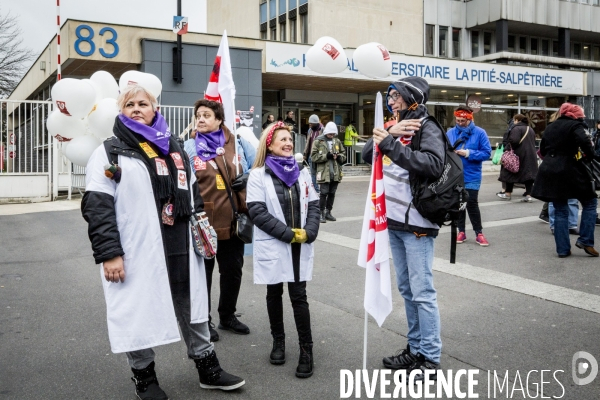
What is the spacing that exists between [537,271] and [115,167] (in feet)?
17.2

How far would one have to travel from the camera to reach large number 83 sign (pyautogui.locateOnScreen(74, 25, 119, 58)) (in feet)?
59.2

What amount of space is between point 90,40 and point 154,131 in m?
16.3

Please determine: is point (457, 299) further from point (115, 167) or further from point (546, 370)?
point (115, 167)

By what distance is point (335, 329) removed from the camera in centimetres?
497

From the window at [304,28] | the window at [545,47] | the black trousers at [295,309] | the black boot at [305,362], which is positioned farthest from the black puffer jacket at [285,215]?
the window at [545,47]

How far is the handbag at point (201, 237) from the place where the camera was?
3.70 metres

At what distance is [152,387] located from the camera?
3.58m

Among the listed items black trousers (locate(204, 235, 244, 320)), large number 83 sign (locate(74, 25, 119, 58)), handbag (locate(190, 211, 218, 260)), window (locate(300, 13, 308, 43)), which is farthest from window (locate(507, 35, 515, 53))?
handbag (locate(190, 211, 218, 260))

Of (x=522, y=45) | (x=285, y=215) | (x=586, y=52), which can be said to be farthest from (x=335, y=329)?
(x=586, y=52)

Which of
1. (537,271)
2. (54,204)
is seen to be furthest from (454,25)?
(537,271)

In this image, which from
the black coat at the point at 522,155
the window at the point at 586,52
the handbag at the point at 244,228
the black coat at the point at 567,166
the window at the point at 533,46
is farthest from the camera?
the window at the point at 586,52

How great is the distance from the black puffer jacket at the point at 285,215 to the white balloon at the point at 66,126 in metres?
4.98

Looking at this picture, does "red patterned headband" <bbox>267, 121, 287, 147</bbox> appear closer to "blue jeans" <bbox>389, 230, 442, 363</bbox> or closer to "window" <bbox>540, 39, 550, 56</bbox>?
"blue jeans" <bbox>389, 230, 442, 363</bbox>

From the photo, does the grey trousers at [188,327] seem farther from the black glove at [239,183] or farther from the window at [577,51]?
the window at [577,51]
